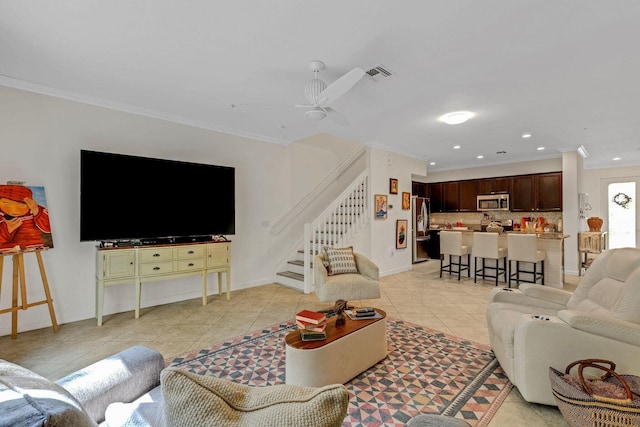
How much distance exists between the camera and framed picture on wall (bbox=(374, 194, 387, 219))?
604 centimetres

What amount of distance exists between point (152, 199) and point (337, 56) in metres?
2.94

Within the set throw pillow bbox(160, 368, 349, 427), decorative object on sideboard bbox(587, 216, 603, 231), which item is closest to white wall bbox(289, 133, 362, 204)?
decorative object on sideboard bbox(587, 216, 603, 231)

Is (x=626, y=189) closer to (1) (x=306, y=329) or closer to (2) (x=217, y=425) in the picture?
(1) (x=306, y=329)

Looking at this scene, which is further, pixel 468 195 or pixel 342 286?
pixel 468 195

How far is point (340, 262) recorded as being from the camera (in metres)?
3.95

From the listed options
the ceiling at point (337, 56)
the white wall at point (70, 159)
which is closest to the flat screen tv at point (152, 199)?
the white wall at point (70, 159)

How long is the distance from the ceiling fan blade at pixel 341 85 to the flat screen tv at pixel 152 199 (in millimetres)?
2405

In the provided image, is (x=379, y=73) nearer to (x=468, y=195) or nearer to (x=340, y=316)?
(x=340, y=316)

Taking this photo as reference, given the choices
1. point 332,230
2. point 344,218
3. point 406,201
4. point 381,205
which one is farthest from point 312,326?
point 406,201

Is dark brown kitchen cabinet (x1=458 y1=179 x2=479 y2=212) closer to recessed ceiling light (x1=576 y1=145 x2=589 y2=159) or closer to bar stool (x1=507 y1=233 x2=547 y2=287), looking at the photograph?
recessed ceiling light (x1=576 y1=145 x2=589 y2=159)

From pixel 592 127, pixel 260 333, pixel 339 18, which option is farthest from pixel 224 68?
pixel 592 127

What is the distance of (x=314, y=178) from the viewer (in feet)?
21.6

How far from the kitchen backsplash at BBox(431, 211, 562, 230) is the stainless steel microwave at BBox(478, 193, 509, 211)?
11.8 inches

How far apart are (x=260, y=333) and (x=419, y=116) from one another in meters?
3.63
